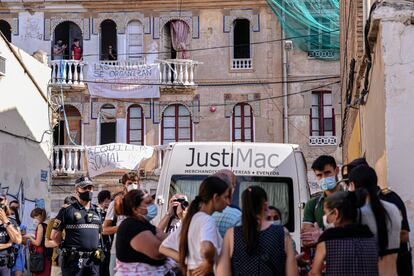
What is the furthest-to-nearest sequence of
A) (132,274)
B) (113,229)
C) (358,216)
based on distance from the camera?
(113,229)
(132,274)
(358,216)

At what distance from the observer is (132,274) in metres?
8.41

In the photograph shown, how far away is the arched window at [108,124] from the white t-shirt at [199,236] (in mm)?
29701

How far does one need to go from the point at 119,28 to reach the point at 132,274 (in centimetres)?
2979

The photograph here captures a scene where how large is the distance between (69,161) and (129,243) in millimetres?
28095

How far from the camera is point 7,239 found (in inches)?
564

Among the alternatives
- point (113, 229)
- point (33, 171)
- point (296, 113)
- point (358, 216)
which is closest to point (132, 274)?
point (358, 216)

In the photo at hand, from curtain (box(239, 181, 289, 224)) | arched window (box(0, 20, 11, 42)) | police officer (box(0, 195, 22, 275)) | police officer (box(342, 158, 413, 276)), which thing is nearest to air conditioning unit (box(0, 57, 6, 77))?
police officer (box(0, 195, 22, 275))

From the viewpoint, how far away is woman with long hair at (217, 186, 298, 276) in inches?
289

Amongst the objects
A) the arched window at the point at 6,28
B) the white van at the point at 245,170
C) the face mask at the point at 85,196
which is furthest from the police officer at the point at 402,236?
the arched window at the point at 6,28

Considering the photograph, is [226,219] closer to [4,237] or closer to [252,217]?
[252,217]

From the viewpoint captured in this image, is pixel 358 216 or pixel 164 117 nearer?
pixel 358 216

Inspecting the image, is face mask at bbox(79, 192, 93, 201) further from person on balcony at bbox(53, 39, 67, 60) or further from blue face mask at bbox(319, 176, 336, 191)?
person on balcony at bbox(53, 39, 67, 60)

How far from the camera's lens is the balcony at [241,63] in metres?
37.0

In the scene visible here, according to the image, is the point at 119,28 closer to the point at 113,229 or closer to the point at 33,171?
the point at 33,171
